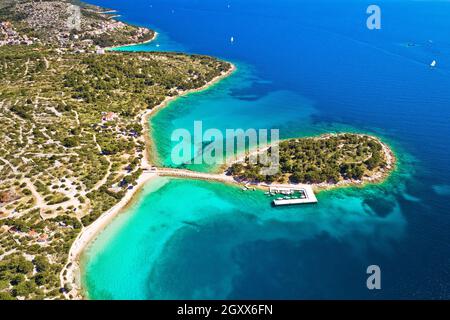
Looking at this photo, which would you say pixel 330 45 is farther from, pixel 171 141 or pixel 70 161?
pixel 70 161

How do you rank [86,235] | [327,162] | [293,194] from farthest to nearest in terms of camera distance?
1. [327,162]
2. [293,194]
3. [86,235]

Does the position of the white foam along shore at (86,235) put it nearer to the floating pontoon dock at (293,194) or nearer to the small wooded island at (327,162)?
the small wooded island at (327,162)

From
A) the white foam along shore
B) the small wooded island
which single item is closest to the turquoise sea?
the white foam along shore

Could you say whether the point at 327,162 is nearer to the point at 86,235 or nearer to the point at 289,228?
the point at 289,228

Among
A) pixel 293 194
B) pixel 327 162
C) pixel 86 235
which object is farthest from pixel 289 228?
pixel 86 235

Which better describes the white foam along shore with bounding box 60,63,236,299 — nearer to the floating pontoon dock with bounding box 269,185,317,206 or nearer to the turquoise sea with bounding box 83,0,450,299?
the turquoise sea with bounding box 83,0,450,299
